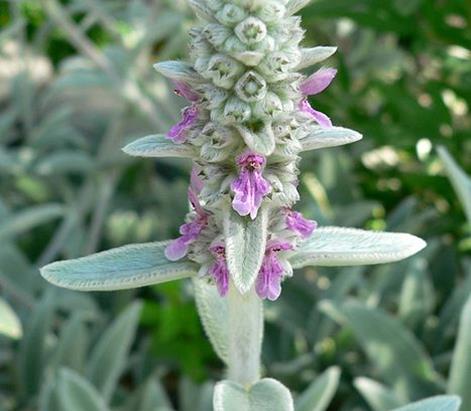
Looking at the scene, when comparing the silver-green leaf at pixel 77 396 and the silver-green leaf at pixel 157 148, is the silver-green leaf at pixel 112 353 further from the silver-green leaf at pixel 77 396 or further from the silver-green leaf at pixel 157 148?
the silver-green leaf at pixel 157 148

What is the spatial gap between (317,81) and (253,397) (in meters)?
0.41

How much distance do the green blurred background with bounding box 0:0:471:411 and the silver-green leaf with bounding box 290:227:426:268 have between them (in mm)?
651

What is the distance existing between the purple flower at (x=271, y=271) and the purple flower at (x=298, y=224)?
0.02 m

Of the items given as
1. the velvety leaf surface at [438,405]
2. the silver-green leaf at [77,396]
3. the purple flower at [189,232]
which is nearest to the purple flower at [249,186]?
the purple flower at [189,232]

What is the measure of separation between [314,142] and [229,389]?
332 millimetres

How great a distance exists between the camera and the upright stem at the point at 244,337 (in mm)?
1155

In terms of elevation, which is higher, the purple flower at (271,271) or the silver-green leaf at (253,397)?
the purple flower at (271,271)

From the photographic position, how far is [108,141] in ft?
9.64

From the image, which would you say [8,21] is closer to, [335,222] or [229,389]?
[335,222]

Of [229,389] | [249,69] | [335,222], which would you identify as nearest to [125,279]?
[229,389]

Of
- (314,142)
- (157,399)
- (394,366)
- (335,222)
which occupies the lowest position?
(157,399)

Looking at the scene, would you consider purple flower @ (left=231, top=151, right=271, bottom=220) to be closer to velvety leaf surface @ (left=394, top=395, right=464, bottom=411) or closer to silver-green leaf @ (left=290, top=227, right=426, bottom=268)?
silver-green leaf @ (left=290, top=227, right=426, bottom=268)

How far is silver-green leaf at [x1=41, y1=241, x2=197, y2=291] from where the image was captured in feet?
3.56

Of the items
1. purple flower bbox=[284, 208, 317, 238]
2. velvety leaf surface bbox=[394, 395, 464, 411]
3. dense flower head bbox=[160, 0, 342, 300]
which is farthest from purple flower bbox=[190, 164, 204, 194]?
velvety leaf surface bbox=[394, 395, 464, 411]
